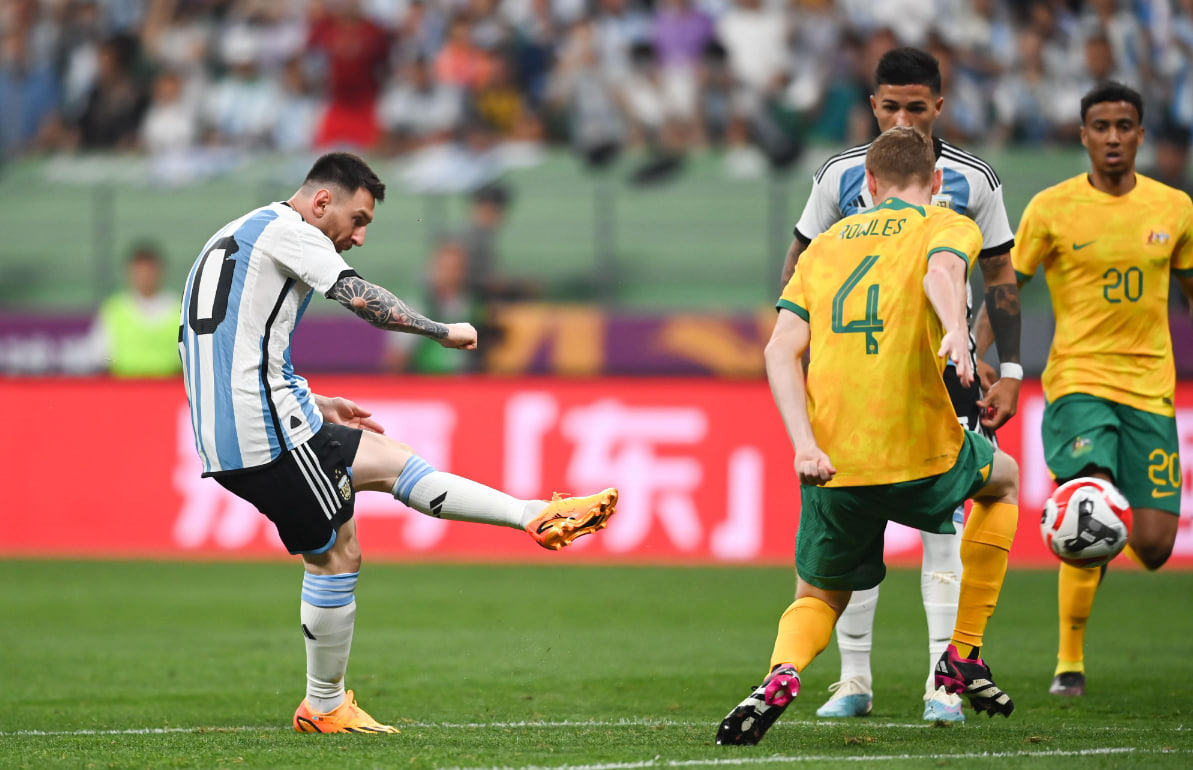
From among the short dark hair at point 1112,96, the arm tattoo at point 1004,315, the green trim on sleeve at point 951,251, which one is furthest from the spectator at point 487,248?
the green trim on sleeve at point 951,251

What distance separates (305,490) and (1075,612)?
11.7ft

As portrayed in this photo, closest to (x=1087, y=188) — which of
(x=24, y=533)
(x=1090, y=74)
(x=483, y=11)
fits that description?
(x=1090, y=74)

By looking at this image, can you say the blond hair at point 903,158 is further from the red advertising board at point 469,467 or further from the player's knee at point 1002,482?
the red advertising board at point 469,467

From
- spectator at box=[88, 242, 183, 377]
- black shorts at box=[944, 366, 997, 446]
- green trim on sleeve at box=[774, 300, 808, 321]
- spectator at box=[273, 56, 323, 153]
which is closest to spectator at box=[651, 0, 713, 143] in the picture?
spectator at box=[273, 56, 323, 153]

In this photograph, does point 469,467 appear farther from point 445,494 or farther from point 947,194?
point 947,194

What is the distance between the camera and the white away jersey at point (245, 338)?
5.38 metres

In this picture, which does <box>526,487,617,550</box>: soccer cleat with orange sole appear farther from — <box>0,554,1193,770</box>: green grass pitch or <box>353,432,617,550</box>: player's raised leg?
<box>0,554,1193,770</box>: green grass pitch

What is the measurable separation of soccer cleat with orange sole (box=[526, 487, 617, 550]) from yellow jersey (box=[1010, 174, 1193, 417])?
2.63 meters

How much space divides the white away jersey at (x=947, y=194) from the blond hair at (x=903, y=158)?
1.04 m

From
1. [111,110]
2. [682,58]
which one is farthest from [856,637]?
[111,110]

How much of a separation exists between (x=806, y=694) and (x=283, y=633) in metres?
3.43

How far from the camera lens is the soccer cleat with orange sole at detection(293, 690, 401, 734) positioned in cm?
556

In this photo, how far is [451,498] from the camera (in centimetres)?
564

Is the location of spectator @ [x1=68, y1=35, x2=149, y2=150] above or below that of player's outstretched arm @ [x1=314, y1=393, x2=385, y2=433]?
above
